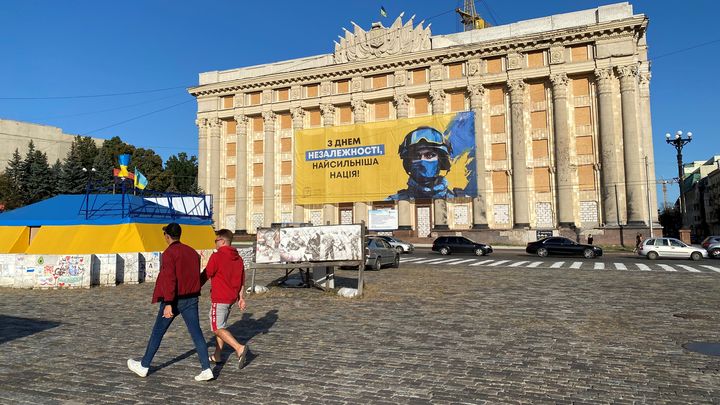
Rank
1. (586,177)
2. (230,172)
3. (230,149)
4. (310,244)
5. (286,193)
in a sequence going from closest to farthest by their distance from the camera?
(310,244)
(586,177)
(286,193)
(230,172)
(230,149)

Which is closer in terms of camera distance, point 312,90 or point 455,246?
point 455,246

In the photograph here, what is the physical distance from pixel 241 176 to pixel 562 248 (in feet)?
125

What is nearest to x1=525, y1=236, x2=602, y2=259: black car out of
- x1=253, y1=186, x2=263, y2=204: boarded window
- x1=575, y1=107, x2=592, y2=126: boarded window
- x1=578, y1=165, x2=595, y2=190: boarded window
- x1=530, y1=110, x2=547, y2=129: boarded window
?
x1=578, y1=165, x2=595, y2=190: boarded window

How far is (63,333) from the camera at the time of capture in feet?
27.1

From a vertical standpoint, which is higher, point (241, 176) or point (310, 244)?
point (241, 176)

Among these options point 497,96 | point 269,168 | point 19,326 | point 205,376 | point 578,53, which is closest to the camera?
point 205,376

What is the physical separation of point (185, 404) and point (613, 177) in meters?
44.0

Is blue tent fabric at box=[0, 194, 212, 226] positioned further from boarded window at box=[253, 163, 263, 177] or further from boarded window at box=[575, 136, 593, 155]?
boarded window at box=[575, 136, 593, 155]

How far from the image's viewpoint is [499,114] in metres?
45.9

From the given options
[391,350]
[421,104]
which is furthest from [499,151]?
[391,350]

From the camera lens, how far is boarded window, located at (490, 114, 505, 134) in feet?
150

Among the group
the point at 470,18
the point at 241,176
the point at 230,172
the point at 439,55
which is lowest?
the point at 241,176

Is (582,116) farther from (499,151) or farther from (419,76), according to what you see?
(419,76)

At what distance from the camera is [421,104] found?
4912 cm
